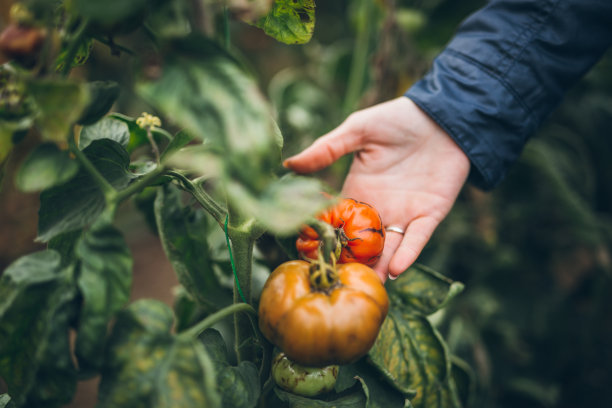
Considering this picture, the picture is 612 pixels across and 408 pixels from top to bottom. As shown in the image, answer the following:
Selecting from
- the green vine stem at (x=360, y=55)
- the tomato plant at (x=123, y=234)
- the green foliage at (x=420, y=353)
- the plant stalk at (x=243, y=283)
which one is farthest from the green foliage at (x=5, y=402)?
the green vine stem at (x=360, y=55)

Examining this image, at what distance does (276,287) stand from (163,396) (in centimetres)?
19

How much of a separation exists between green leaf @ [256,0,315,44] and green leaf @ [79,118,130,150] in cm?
30

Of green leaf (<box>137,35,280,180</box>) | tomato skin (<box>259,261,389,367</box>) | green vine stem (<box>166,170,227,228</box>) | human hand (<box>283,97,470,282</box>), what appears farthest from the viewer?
human hand (<box>283,97,470,282</box>)

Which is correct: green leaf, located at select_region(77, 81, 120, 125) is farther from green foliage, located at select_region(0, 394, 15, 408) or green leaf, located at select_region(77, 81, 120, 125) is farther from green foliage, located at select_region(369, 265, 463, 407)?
green foliage, located at select_region(369, 265, 463, 407)

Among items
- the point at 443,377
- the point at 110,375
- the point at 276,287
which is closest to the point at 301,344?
the point at 276,287

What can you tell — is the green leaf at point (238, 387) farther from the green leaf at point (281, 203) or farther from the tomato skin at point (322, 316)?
the green leaf at point (281, 203)

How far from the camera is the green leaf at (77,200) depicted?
0.59m

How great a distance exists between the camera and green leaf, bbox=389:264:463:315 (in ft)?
2.54

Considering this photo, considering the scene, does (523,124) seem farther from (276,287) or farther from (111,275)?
(111,275)

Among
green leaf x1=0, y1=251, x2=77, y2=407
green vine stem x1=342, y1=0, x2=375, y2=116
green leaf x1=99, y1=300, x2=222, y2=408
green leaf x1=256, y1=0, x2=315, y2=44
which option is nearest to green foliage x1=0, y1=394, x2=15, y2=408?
green leaf x1=0, y1=251, x2=77, y2=407

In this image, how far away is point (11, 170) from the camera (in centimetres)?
207

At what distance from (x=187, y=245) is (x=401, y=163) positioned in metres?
0.53

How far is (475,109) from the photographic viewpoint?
3.07 ft

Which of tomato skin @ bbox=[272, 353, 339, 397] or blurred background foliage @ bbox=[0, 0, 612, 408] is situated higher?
tomato skin @ bbox=[272, 353, 339, 397]
